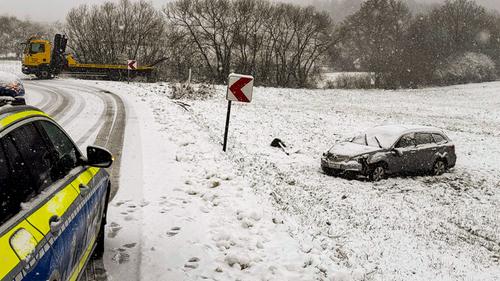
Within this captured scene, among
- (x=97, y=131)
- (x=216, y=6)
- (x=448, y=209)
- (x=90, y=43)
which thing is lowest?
(x=448, y=209)

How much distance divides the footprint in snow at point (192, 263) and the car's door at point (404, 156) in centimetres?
910

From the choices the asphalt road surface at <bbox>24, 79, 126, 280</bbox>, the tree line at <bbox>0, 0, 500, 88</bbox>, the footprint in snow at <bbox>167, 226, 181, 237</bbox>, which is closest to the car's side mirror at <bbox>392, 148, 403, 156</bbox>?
the asphalt road surface at <bbox>24, 79, 126, 280</bbox>

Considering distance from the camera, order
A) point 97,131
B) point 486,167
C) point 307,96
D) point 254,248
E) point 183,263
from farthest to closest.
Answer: point 307,96, point 486,167, point 97,131, point 254,248, point 183,263

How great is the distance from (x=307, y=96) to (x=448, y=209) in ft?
97.8

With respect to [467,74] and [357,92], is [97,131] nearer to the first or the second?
[357,92]

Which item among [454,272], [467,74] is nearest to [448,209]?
[454,272]

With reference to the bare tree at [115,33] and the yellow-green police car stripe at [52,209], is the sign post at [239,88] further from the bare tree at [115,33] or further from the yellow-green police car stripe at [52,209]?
the bare tree at [115,33]

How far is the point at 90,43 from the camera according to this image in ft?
169

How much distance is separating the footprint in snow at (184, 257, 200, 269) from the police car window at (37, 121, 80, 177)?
1.77m

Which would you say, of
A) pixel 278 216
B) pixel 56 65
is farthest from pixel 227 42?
pixel 278 216

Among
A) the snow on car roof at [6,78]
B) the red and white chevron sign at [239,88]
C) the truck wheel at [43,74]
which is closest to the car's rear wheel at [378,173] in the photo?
the red and white chevron sign at [239,88]

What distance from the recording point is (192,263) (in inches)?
188

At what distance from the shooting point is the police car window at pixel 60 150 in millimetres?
3268

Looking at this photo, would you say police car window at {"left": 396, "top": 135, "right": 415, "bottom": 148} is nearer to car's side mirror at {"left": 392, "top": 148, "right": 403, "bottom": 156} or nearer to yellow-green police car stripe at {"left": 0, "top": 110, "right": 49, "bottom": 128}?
car's side mirror at {"left": 392, "top": 148, "right": 403, "bottom": 156}
